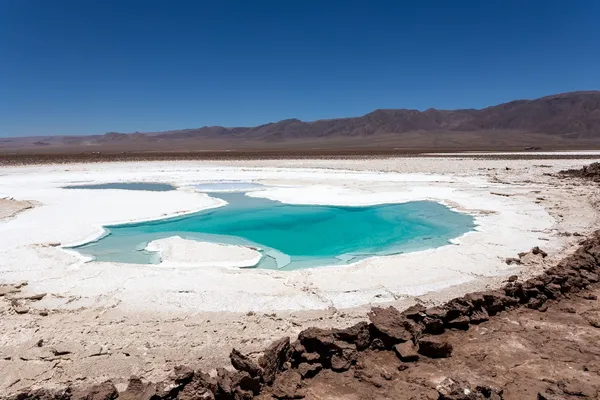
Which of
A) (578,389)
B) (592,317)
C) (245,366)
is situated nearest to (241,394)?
(245,366)

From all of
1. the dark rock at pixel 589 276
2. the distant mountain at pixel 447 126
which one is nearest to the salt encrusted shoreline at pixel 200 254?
the dark rock at pixel 589 276

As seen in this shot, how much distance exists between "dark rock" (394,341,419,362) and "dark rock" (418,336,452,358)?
3.1 inches

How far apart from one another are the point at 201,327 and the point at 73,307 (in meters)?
1.58

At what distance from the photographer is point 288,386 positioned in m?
3.41

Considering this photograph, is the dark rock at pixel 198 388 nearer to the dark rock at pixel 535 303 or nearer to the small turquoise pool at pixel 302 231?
the dark rock at pixel 535 303

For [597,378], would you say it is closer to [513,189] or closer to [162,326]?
[162,326]

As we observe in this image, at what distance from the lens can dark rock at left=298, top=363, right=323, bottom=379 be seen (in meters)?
3.58

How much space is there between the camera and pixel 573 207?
1130 cm

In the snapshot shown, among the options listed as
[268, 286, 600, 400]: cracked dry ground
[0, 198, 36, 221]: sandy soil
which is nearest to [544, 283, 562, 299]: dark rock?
[268, 286, 600, 400]: cracked dry ground

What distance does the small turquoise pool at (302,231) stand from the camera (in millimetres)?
7828

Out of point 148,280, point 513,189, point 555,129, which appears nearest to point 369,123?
point 555,129

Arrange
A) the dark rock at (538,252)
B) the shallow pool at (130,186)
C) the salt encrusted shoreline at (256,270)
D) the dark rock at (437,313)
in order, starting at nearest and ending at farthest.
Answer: the dark rock at (437,313) → the salt encrusted shoreline at (256,270) → the dark rock at (538,252) → the shallow pool at (130,186)

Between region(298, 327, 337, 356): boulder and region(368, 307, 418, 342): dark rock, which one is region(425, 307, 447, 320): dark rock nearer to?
region(368, 307, 418, 342): dark rock

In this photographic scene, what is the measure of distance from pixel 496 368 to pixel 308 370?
5.12 ft
